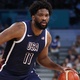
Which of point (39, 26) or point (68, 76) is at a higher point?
point (39, 26)

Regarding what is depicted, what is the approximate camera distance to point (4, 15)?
51.0 ft

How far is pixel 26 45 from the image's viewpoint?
5.05 metres

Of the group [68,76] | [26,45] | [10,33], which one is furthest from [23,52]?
[68,76]

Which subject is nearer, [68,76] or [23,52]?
[23,52]

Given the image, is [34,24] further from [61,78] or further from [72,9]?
[72,9]

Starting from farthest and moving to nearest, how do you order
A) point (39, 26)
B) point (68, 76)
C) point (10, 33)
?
1. point (68, 76)
2. point (39, 26)
3. point (10, 33)

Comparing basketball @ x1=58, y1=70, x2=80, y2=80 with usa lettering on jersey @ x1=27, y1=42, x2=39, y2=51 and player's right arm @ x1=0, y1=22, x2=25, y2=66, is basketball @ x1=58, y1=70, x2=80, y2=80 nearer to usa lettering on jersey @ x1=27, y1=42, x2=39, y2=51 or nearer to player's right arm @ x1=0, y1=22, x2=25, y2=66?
usa lettering on jersey @ x1=27, y1=42, x2=39, y2=51

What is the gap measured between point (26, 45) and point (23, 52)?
0.10 meters

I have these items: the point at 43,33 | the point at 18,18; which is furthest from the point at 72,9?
the point at 43,33

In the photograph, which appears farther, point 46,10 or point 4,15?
point 4,15

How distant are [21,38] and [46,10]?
50cm

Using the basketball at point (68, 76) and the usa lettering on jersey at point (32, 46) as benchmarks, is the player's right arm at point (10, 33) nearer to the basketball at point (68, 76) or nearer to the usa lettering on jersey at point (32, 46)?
the usa lettering on jersey at point (32, 46)

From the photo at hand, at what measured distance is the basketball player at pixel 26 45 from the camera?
4.99 meters

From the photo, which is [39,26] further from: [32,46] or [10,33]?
[10,33]
